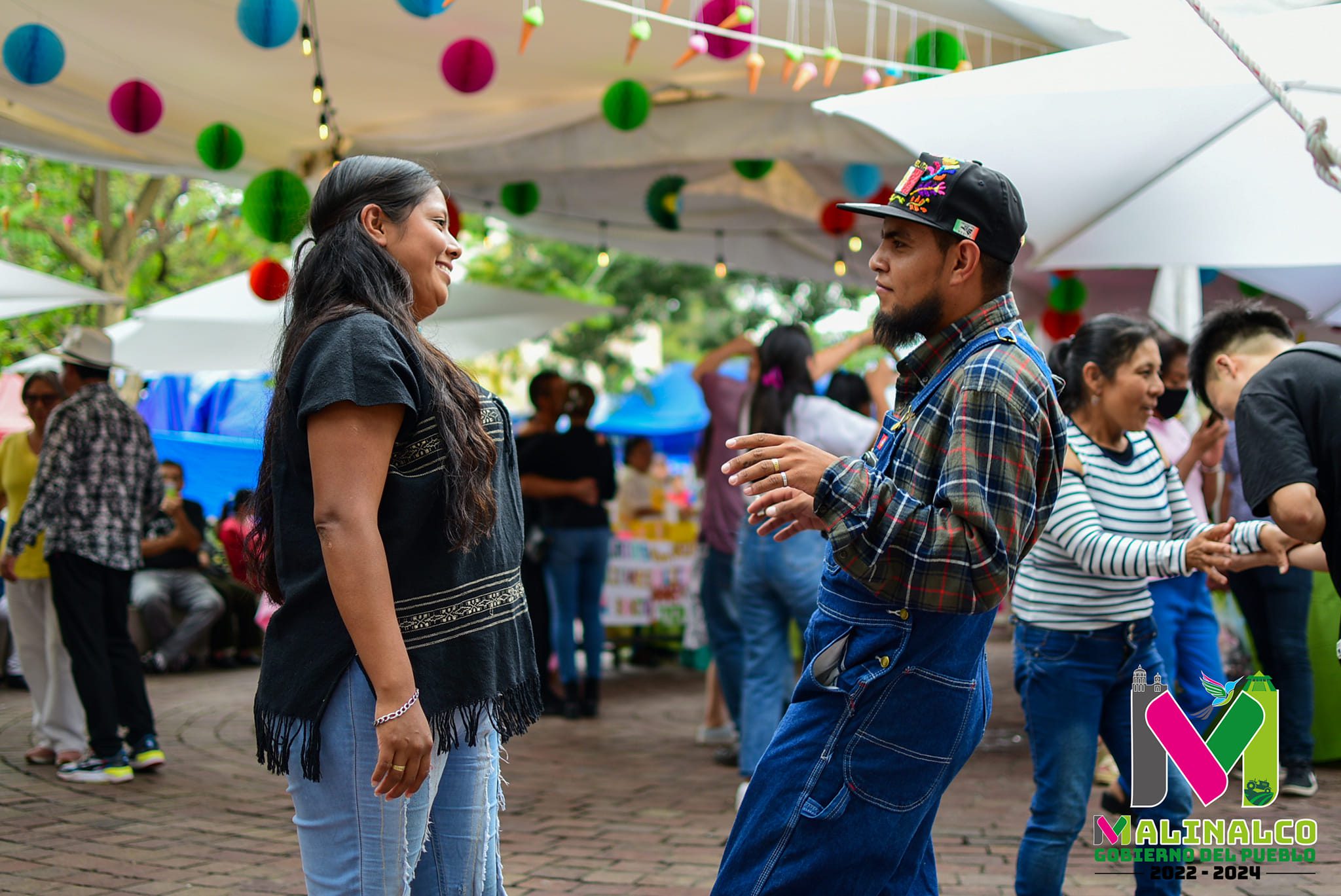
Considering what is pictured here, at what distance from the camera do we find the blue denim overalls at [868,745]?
2016 millimetres

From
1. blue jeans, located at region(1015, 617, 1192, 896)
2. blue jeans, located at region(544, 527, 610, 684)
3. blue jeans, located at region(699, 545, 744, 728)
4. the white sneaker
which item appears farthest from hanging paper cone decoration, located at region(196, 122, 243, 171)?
blue jeans, located at region(1015, 617, 1192, 896)

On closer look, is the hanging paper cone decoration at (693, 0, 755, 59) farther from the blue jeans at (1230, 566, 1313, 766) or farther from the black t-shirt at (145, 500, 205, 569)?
the black t-shirt at (145, 500, 205, 569)

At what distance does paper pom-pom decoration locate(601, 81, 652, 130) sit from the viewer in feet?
20.4

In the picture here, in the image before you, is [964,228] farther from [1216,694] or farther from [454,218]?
[454,218]

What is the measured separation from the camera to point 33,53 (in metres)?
5.10

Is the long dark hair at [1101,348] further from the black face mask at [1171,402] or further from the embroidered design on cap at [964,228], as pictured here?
the embroidered design on cap at [964,228]

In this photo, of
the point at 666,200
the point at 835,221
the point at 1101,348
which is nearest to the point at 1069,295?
the point at 835,221

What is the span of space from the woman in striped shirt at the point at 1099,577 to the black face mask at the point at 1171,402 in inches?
41.8

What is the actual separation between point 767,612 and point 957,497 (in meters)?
3.30

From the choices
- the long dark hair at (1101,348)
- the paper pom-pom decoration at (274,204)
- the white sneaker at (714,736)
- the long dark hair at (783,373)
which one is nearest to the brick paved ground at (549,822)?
the white sneaker at (714,736)

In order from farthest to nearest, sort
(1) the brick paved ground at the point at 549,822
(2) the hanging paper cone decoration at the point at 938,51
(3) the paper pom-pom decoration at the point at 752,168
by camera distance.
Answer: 1. (3) the paper pom-pom decoration at the point at 752,168
2. (2) the hanging paper cone decoration at the point at 938,51
3. (1) the brick paved ground at the point at 549,822

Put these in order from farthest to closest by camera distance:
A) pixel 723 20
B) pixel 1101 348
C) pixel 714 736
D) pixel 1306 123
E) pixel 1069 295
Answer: pixel 1069 295, pixel 714 736, pixel 723 20, pixel 1101 348, pixel 1306 123

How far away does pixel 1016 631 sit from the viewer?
11.4 feet

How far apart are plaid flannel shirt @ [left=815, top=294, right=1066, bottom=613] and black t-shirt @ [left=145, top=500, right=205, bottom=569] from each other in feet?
28.7
